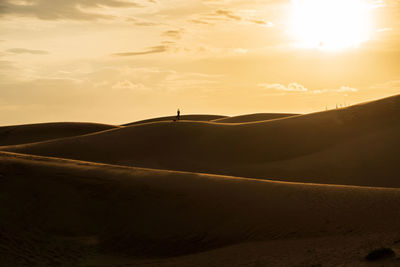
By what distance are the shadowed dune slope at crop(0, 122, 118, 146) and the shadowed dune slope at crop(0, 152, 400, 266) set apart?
164ft

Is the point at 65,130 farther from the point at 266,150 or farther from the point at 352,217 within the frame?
the point at 352,217

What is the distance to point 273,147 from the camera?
140 feet

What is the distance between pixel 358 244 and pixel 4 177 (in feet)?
48.3

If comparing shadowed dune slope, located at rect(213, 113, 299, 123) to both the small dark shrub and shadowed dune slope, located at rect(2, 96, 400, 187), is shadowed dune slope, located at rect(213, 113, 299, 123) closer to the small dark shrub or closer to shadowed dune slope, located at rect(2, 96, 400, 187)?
shadowed dune slope, located at rect(2, 96, 400, 187)

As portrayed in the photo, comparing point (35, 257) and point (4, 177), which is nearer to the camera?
point (35, 257)

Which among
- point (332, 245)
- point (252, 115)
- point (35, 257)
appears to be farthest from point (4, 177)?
point (252, 115)

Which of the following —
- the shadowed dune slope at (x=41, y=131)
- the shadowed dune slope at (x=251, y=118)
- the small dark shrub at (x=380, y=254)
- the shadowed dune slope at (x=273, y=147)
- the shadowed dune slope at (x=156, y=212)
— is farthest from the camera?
the shadowed dune slope at (x=251, y=118)

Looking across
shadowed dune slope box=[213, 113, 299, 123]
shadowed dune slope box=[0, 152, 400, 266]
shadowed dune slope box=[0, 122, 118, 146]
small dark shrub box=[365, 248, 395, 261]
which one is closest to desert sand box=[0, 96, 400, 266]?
shadowed dune slope box=[0, 152, 400, 266]

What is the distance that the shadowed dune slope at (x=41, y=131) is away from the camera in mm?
70688

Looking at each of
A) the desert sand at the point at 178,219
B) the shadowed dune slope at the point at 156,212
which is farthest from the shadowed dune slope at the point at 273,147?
the shadowed dune slope at the point at 156,212

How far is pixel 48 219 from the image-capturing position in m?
18.7

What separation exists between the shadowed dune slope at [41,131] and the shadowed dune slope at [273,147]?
25716 millimetres

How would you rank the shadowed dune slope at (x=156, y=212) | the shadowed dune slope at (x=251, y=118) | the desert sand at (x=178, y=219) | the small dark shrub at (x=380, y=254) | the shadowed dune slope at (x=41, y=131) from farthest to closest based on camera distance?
the shadowed dune slope at (x=251, y=118) → the shadowed dune slope at (x=41, y=131) → the shadowed dune slope at (x=156, y=212) → the desert sand at (x=178, y=219) → the small dark shrub at (x=380, y=254)

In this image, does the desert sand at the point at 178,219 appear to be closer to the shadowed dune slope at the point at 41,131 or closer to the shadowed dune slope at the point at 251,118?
the shadowed dune slope at the point at 41,131
